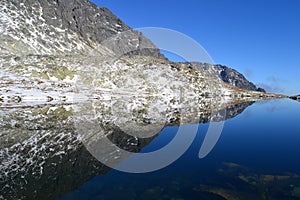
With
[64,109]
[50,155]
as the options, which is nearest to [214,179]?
[50,155]

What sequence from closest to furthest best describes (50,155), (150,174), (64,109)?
(150,174), (50,155), (64,109)

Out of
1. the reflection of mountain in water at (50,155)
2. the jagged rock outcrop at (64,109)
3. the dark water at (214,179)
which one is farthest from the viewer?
the jagged rock outcrop at (64,109)

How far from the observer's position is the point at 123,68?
174125 mm

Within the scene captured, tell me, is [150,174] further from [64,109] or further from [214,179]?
[64,109]

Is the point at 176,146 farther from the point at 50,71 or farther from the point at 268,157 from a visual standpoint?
the point at 50,71

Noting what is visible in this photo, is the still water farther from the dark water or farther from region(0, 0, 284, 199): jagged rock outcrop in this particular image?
region(0, 0, 284, 199): jagged rock outcrop

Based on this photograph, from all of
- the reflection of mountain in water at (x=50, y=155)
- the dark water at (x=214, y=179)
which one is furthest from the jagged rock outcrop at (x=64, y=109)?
the dark water at (x=214, y=179)

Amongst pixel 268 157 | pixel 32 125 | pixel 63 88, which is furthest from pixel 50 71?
pixel 268 157

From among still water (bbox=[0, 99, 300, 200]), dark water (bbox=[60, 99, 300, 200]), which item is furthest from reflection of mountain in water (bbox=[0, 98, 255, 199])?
dark water (bbox=[60, 99, 300, 200])

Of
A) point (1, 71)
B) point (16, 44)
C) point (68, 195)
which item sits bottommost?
point (68, 195)

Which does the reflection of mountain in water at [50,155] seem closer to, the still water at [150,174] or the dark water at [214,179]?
the still water at [150,174]

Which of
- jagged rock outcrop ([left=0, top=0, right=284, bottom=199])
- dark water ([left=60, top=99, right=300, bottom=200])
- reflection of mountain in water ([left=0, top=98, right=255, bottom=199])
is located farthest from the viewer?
jagged rock outcrop ([left=0, top=0, right=284, bottom=199])

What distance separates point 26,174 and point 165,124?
96.6 ft

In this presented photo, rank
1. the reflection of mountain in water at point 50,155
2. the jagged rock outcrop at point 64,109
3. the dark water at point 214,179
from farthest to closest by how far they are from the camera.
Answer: the jagged rock outcrop at point 64,109 → the reflection of mountain in water at point 50,155 → the dark water at point 214,179
